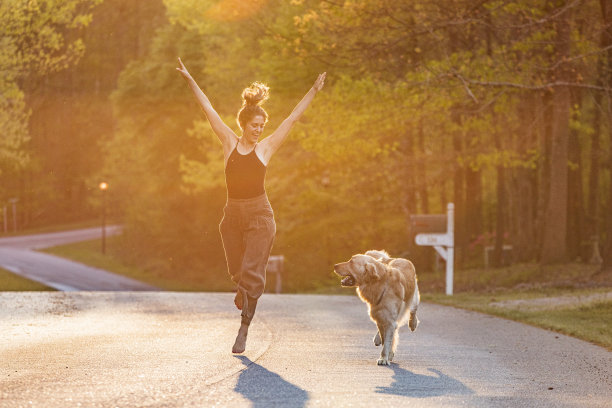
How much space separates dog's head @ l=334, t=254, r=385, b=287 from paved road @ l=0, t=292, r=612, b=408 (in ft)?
2.45

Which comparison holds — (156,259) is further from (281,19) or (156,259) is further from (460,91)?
(460,91)

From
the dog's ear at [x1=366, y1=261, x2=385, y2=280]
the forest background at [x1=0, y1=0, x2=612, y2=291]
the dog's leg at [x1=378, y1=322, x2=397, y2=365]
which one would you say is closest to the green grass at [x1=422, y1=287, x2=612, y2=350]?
the forest background at [x1=0, y1=0, x2=612, y2=291]

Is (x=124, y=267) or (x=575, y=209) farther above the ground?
(x=575, y=209)

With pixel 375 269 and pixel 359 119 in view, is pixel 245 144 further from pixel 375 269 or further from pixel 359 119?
pixel 359 119

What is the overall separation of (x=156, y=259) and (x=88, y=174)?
30.1m

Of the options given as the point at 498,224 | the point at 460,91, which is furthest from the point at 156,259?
the point at 460,91

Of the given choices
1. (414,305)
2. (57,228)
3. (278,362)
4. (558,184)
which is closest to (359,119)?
(558,184)

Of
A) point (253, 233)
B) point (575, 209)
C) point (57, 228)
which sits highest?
point (253, 233)

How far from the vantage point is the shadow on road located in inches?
282

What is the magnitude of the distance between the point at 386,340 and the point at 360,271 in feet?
2.15

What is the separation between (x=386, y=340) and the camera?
943 centimetres

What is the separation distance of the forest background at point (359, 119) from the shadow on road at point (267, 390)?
13.9 m

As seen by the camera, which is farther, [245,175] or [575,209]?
[575,209]

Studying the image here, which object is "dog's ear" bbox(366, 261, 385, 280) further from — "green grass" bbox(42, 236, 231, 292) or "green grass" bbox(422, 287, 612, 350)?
"green grass" bbox(42, 236, 231, 292)
